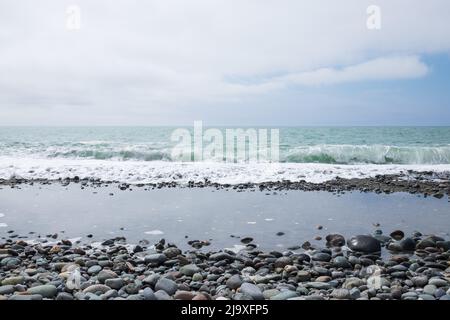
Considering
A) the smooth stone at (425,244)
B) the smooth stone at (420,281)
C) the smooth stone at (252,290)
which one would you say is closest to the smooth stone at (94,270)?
the smooth stone at (252,290)

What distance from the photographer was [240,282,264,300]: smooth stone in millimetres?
4379

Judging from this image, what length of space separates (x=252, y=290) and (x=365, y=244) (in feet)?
8.86

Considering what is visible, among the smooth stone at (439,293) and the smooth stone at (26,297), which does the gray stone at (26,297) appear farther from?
the smooth stone at (439,293)

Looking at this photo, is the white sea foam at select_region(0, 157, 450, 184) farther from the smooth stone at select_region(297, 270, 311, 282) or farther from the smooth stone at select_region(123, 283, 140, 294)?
the smooth stone at select_region(123, 283, 140, 294)

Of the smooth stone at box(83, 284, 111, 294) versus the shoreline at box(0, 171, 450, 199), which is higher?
the shoreline at box(0, 171, 450, 199)

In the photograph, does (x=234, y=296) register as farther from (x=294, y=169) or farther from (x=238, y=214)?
(x=294, y=169)

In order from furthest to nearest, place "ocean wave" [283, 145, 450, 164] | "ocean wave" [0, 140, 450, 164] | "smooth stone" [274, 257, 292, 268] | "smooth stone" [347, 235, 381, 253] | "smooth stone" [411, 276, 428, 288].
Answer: "ocean wave" [0, 140, 450, 164], "ocean wave" [283, 145, 450, 164], "smooth stone" [347, 235, 381, 253], "smooth stone" [274, 257, 292, 268], "smooth stone" [411, 276, 428, 288]

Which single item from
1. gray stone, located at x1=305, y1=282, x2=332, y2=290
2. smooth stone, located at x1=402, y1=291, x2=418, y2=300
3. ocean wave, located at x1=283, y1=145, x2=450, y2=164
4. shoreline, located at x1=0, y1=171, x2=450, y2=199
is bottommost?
gray stone, located at x1=305, y1=282, x2=332, y2=290

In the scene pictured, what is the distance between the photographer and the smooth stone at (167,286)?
15.1 feet

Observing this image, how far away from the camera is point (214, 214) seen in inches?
Answer: 361

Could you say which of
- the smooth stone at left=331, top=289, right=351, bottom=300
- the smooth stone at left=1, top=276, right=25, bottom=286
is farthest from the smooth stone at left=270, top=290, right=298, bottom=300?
the smooth stone at left=1, top=276, right=25, bottom=286

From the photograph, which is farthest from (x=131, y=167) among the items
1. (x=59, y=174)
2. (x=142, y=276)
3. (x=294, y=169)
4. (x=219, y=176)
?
(x=142, y=276)

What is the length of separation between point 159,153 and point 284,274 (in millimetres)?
20248

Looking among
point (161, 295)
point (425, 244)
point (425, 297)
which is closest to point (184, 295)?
point (161, 295)
